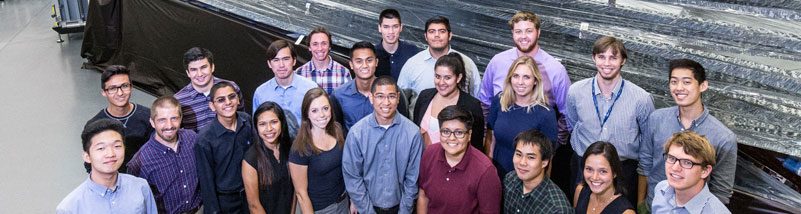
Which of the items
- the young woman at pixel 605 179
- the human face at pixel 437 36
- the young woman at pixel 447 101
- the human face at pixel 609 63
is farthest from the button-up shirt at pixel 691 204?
the human face at pixel 437 36

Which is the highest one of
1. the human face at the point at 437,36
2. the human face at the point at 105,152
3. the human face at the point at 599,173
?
the human face at the point at 437,36

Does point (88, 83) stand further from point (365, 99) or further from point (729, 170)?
point (729, 170)

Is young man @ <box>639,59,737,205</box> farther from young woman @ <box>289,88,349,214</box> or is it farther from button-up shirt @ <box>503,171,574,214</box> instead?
young woman @ <box>289,88,349,214</box>

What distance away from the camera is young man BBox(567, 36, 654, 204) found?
3.51 meters

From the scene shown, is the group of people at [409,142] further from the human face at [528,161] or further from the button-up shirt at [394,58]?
the button-up shirt at [394,58]

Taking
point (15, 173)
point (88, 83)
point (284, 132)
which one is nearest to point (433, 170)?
point (284, 132)

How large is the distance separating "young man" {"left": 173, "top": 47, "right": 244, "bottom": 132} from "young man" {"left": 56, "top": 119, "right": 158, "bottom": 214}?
2.98 ft

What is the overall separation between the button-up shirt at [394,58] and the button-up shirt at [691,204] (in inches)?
72.0

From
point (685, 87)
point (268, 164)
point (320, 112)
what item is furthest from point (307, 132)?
point (685, 87)

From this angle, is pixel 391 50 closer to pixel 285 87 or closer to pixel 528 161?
pixel 285 87

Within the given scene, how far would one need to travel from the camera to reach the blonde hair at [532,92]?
3641 millimetres

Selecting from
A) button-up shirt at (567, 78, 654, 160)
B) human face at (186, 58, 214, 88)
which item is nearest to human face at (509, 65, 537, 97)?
button-up shirt at (567, 78, 654, 160)

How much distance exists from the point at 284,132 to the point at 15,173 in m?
2.58

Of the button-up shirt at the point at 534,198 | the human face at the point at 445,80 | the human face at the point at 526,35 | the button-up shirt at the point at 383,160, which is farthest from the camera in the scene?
the human face at the point at 526,35
